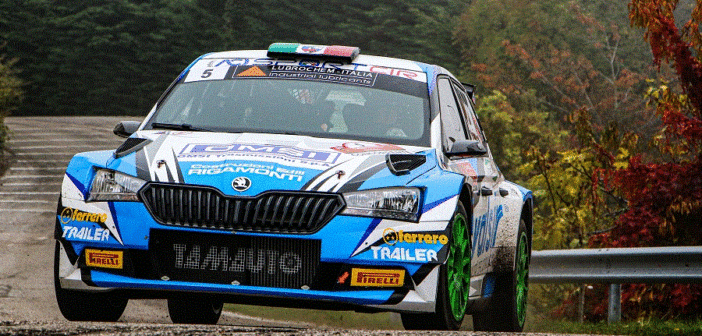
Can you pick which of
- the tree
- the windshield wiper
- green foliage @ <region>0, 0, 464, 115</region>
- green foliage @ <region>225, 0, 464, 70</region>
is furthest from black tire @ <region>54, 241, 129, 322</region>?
green foliage @ <region>225, 0, 464, 70</region>

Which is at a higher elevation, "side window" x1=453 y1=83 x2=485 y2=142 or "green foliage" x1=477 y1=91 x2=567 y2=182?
"side window" x1=453 y1=83 x2=485 y2=142

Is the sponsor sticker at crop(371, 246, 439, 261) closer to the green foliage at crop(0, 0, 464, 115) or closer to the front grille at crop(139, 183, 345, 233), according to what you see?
the front grille at crop(139, 183, 345, 233)

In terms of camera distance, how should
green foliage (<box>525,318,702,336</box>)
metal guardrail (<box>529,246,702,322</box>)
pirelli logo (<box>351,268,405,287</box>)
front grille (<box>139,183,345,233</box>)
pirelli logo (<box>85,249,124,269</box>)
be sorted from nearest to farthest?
front grille (<box>139,183,345,233</box>) < pirelli logo (<box>351,268,405,287</box>) < pirelli logo (<box>85,249,124,269</box>) < green foliage (<box>525,318,702,336</box>) < metal guardrail (<box>529,246,702,322</box>)

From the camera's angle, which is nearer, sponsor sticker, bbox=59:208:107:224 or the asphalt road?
the asphalt road

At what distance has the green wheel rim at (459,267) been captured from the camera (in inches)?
248

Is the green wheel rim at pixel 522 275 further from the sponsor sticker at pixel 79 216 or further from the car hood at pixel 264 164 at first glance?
the sponsor sticker at pixel 79 216

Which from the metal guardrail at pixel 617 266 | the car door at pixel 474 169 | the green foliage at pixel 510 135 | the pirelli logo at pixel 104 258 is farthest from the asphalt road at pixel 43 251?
the green foliage at pixel 510 135

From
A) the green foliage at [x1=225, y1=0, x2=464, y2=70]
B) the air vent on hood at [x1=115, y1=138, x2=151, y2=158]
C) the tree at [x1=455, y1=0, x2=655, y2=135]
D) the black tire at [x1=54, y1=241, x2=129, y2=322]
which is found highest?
the air vent on hood at [x1=115, y1=138, x2=151, y2=158]

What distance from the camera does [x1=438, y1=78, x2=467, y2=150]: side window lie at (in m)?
7.36

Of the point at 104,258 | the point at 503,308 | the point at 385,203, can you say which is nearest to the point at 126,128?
the point at 104,258

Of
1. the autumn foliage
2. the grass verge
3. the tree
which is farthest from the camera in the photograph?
the tree

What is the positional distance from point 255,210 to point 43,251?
11.8 m

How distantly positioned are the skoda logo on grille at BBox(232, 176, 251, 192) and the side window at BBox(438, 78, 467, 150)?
1.52 meters

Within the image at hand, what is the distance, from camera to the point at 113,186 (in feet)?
20.3
